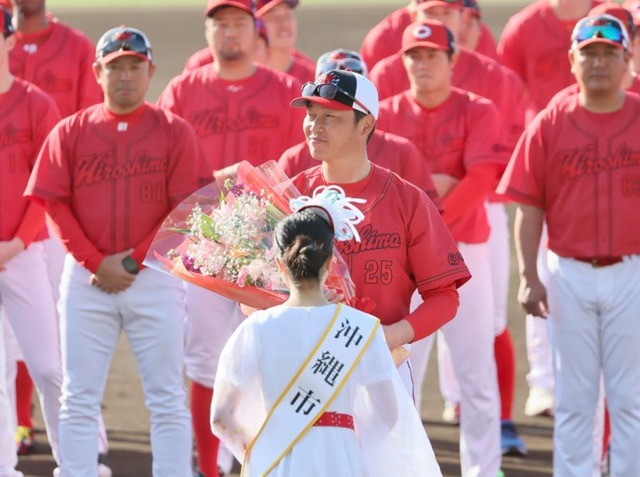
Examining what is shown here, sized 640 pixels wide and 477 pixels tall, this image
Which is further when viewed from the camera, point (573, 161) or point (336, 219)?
point (573, 161)

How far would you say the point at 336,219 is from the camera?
214 inches

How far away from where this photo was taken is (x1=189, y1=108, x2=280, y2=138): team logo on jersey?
8.01m

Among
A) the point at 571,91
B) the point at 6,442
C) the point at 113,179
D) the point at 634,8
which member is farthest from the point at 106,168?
the point at 634,8

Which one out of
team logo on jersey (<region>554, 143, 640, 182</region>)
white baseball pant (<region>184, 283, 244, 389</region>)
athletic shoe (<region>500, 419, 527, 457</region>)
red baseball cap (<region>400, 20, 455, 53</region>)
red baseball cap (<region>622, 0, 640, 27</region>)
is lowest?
athletic shoe (<region>500, 419, 527, 457</region>)

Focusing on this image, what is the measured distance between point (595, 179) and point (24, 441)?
11.8 ft

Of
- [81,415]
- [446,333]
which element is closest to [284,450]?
[81,415]

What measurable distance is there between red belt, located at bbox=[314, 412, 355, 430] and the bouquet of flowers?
59 cm

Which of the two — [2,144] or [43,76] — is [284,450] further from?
[43,76]

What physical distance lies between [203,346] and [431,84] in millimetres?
1791

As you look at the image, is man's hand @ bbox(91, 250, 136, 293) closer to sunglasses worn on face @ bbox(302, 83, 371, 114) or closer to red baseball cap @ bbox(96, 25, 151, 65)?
red baseball cap @ bbox(96, 25, 151, 65)

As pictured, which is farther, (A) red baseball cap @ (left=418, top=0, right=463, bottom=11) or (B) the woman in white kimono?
(A) red baseball cap @ (left=418, top=0, right=463, bottom=11)

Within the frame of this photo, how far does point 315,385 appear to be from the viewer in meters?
4.95

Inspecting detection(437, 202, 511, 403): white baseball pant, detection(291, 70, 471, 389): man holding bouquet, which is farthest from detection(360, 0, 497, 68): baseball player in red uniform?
detection(291, 70, 471, 389): man holding bouquet

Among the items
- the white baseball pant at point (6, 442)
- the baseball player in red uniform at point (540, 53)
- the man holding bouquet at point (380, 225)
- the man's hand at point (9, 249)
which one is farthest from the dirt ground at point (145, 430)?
the man holding bouquet at point (380, 225)
